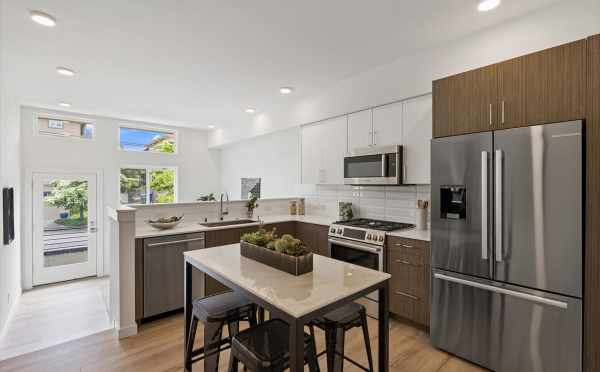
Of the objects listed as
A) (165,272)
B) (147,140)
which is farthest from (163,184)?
(165,272)

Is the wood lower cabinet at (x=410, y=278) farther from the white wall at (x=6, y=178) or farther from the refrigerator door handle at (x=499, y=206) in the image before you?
the white wall at (x=6, y=178)

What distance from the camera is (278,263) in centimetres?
177

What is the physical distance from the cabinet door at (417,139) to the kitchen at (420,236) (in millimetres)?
15

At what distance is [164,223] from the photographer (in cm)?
323

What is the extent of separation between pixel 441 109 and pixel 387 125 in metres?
0.82

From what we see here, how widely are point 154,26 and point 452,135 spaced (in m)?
2.58

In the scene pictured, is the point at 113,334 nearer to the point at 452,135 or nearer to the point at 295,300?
the point at 295,300

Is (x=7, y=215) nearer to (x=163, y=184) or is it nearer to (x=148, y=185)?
(x=148, y=185)

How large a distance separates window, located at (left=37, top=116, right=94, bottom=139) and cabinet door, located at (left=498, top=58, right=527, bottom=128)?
20.3 feet

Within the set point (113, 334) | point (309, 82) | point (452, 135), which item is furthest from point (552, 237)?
point (113, 334)

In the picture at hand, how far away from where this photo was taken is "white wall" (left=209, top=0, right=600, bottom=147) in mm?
2080

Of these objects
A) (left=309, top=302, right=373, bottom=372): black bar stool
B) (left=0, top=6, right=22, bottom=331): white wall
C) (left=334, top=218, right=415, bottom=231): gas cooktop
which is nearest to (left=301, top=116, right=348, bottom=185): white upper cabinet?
(left=334, top=218, right=415, bottom=231): gas cooktop

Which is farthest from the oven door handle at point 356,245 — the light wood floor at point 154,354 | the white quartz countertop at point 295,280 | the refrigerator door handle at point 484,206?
the white quartz countertop at point 295,280

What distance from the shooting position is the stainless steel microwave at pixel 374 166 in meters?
3.14
